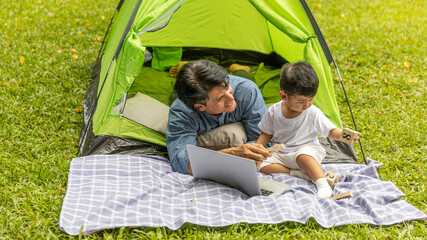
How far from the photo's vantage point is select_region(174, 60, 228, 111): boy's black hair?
3.04 m

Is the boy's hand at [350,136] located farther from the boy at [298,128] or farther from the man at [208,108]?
the man at [208,108]

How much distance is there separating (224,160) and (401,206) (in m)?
1.08

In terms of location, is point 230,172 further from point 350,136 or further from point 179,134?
point 350,136

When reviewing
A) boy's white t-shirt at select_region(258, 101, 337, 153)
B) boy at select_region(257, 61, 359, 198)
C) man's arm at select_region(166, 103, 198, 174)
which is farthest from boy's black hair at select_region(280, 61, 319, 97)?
man's arm at select_region(166, 103, 198, 174)

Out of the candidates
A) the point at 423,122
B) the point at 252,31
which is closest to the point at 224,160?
the point at 423,122

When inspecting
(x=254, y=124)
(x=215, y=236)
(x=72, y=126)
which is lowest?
(x=72, y=126)

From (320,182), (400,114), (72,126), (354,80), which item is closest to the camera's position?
(320,182)

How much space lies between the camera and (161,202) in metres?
2.85

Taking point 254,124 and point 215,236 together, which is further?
point 254,124

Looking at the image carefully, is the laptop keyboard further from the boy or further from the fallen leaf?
the fallen leaf

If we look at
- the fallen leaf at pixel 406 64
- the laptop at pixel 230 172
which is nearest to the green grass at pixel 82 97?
the fallen leaf at pixel 406 64

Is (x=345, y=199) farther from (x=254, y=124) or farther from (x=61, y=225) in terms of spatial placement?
(x=61, y=225)

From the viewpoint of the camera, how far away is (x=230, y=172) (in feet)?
9.44

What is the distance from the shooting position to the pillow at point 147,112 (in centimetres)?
377
